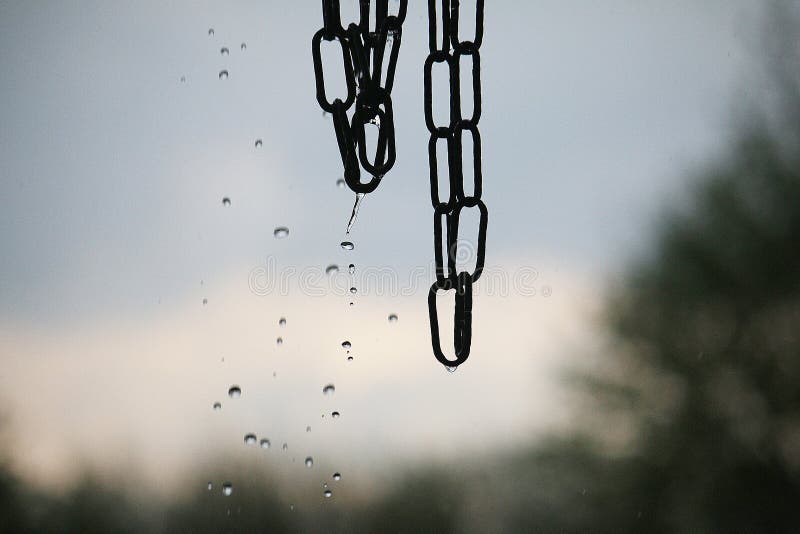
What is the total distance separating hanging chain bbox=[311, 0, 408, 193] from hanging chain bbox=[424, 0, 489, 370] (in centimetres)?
4

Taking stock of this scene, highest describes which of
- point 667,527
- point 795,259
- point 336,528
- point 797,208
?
point 797,208

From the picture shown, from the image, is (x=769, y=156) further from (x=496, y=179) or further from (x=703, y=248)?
(x=496, y=179)

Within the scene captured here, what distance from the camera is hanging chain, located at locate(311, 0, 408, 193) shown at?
2.21 feet

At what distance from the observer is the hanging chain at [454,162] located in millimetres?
695

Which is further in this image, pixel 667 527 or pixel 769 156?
pixel 769 156

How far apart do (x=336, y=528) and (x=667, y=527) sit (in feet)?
3.96

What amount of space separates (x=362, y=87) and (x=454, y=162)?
0.35ft

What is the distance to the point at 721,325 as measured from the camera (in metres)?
3.03

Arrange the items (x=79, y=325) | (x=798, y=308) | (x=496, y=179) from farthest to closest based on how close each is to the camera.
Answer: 1. (x=798, y=308)
2. (x=79, y=325)
3. (x=496, y=179)

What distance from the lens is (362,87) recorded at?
0.68 meters

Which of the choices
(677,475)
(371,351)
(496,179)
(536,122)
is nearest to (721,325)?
(677,475)

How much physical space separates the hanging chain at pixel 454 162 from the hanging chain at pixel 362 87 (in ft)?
0.12

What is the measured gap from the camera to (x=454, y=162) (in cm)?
71

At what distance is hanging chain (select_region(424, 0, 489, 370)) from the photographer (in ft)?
2.28
